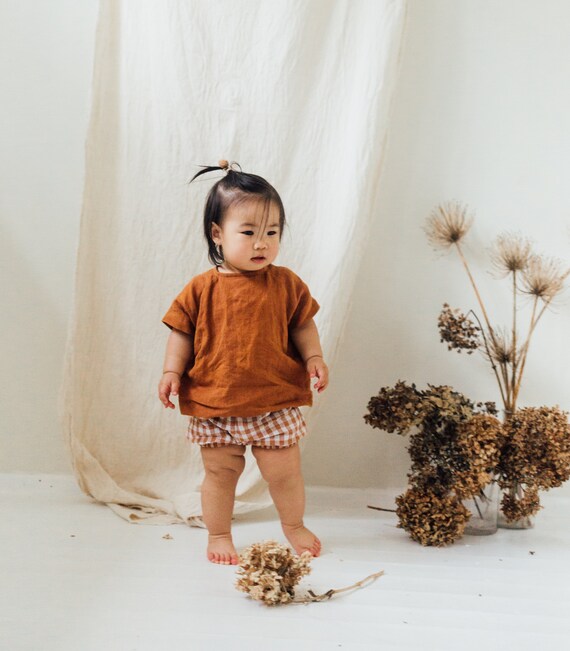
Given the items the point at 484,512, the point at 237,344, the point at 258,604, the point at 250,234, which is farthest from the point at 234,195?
the point at 484,512

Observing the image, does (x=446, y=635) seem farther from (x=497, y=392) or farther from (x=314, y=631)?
(x=497, y=392)

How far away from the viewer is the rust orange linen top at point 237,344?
119 cm

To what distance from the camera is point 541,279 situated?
142cm

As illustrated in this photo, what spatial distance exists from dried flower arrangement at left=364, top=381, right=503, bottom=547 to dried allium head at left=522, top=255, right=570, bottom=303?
0.23m

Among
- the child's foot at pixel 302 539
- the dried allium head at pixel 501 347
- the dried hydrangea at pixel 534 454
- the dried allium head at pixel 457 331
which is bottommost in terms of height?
the child's foot at pixel 302 539

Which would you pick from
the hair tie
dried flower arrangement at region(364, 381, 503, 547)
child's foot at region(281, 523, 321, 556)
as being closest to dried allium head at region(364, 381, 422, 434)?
dried flower arrangement at region(364, 381, 503, 547)

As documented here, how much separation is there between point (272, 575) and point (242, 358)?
13.3 inches

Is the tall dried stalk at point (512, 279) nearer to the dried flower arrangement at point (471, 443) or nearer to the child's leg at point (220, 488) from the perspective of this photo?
the dried flower arrangement at point (471, 443)

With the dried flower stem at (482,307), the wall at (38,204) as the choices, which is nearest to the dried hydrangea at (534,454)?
the dried flower stem at (482,307)

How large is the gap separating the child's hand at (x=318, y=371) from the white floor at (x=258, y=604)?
0.85 ft

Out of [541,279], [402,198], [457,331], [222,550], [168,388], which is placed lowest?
[222,550]

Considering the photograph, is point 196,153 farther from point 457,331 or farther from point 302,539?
point 302,539

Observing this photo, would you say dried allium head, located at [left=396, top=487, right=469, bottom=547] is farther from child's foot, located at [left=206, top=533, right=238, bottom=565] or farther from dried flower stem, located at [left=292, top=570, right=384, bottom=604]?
child's foot, located at [left=206, top=533, right=238, bottom=565]

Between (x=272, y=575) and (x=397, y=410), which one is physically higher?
(x=397, y=410)
